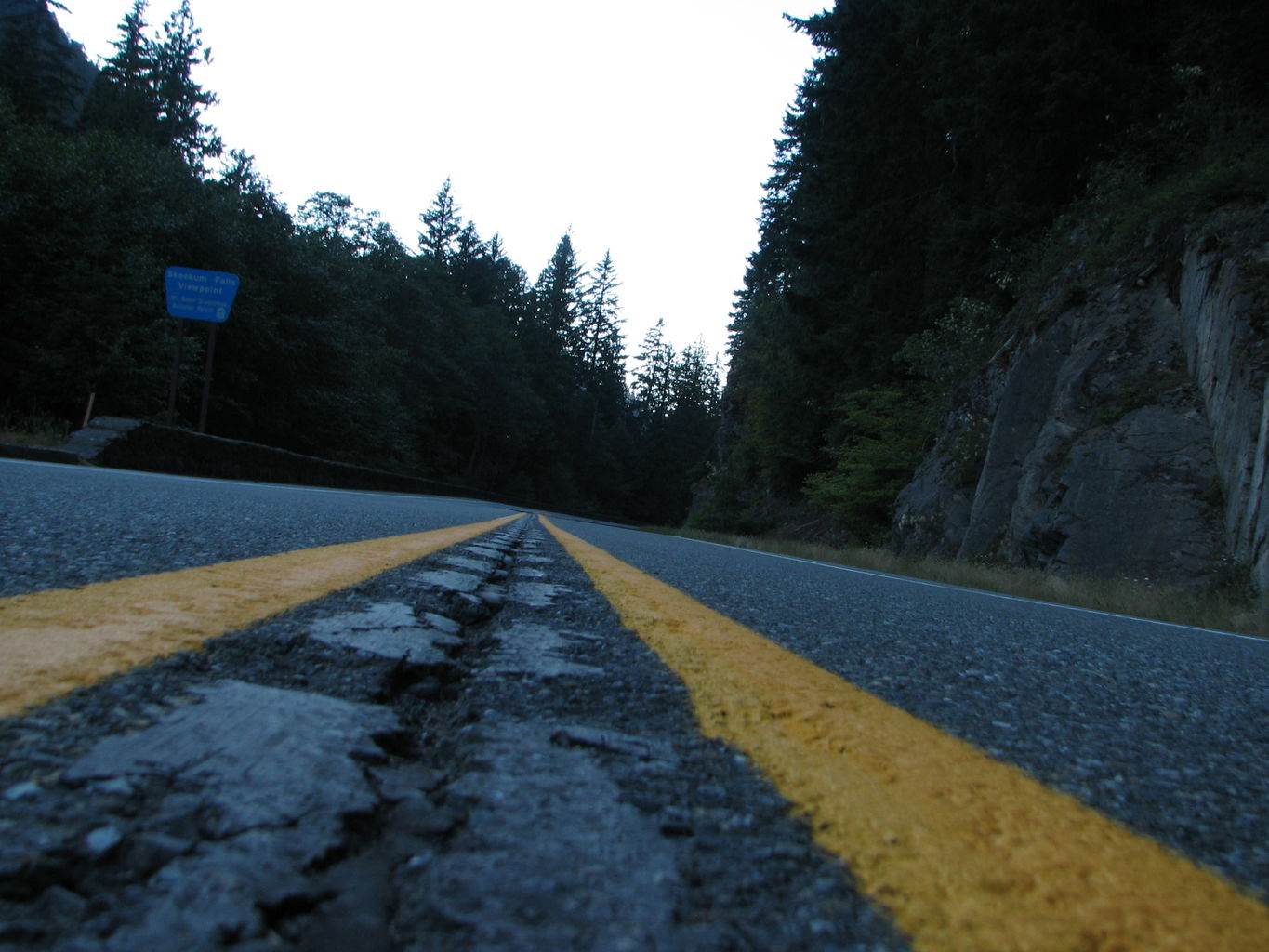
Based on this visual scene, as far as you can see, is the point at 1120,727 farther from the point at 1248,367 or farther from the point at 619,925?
the point at 1248,367

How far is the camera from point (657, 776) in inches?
39.8

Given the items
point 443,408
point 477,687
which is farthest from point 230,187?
point 477,687

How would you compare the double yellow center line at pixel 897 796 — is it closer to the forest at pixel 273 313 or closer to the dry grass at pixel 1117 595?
the dry grass at pixel 1117 595

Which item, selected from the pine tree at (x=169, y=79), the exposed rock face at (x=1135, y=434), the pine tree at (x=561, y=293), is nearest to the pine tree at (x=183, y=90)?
the pine tree at (x=169, y=79)

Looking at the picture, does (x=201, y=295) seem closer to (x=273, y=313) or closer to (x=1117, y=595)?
(x=273, y=313)

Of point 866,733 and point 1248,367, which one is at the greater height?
point 1248,367

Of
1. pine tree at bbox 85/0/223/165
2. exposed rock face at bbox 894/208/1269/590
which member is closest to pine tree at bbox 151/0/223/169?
pine tree at bbox 85/0/223/165

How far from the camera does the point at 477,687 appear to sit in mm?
1404

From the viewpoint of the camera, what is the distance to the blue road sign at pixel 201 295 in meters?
15.3

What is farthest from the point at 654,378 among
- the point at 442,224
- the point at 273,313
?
the point at 273,313

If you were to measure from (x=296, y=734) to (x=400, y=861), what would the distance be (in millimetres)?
340

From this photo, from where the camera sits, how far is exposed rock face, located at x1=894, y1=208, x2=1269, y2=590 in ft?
26.6

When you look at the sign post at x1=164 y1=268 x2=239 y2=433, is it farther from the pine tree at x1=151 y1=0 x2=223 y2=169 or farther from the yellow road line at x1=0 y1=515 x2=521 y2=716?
the pine tree at x1=151 y1=0 x2=223 y2=169

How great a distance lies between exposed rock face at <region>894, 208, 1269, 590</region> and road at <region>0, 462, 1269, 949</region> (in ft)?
22.1
